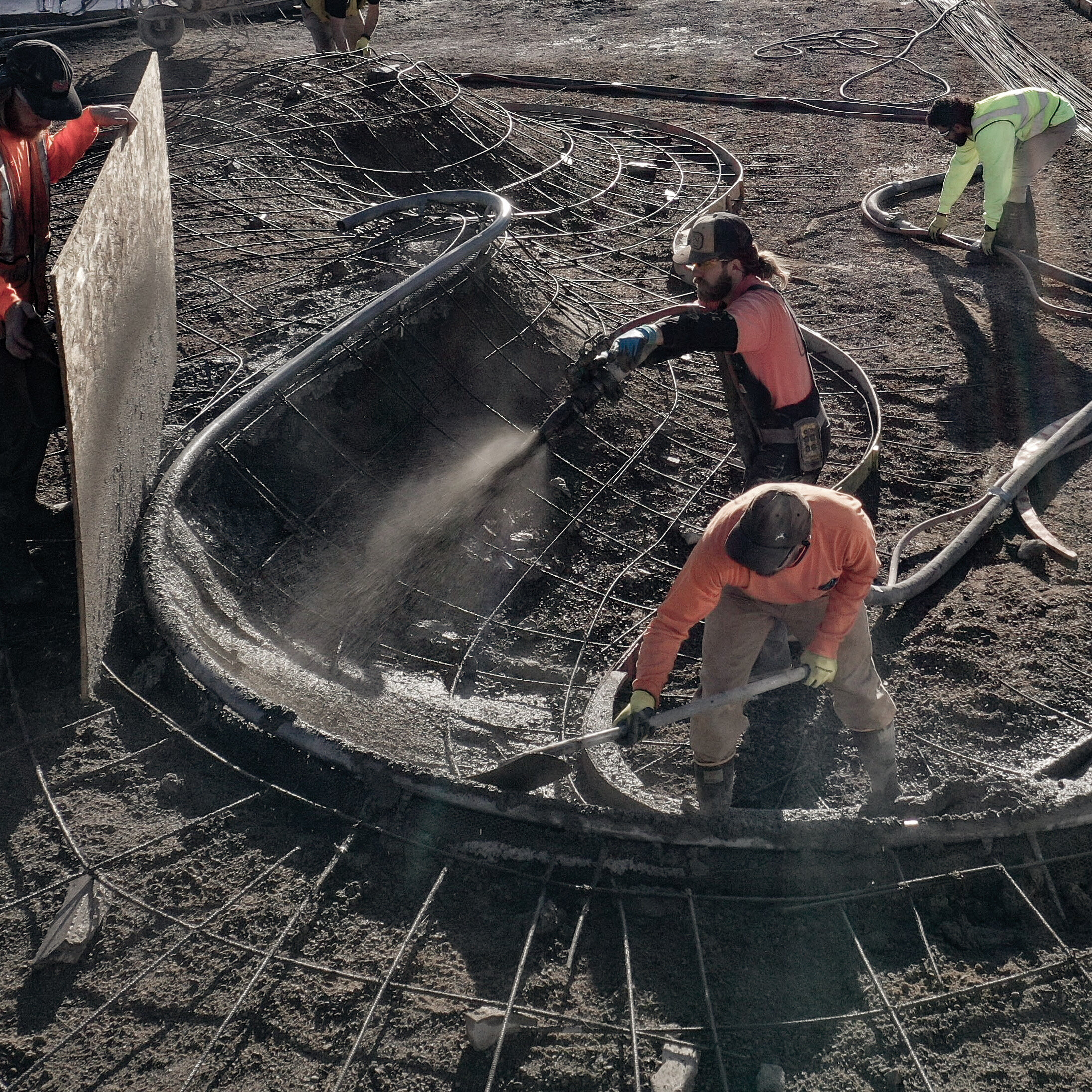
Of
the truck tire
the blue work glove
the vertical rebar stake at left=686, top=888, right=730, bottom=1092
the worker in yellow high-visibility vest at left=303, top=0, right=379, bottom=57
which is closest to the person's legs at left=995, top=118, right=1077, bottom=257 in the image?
the blue work glove

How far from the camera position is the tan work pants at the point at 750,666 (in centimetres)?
353

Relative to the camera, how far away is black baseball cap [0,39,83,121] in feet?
11.9

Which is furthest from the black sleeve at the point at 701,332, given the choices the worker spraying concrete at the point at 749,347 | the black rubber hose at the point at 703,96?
the black rubber hose at the point at 703,96

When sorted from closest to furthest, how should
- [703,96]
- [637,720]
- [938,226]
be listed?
[637,720]
[938,226]
[703,96]

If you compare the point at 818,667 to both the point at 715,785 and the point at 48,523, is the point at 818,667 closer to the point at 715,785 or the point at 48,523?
the point at 715,785

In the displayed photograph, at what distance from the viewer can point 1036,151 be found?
788 cm

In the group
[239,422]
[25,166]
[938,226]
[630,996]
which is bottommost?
[630,996]

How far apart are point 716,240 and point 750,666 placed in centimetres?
167

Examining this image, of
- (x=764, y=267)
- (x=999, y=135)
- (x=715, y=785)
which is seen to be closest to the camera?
(x=715, y=785)

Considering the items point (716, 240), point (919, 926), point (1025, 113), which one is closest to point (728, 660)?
point (919, 926)

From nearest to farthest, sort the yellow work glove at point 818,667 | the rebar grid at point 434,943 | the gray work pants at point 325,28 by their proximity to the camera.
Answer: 1. the rebar grid at point 434,943
2. the yellow work glove at point 818,667
3. the gray work pants at point 325,28

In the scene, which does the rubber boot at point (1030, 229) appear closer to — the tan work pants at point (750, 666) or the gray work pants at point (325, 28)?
the tan work pants at point (750, 666)

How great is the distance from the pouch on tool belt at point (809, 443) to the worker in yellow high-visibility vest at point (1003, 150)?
434 cm

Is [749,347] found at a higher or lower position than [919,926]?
higher
